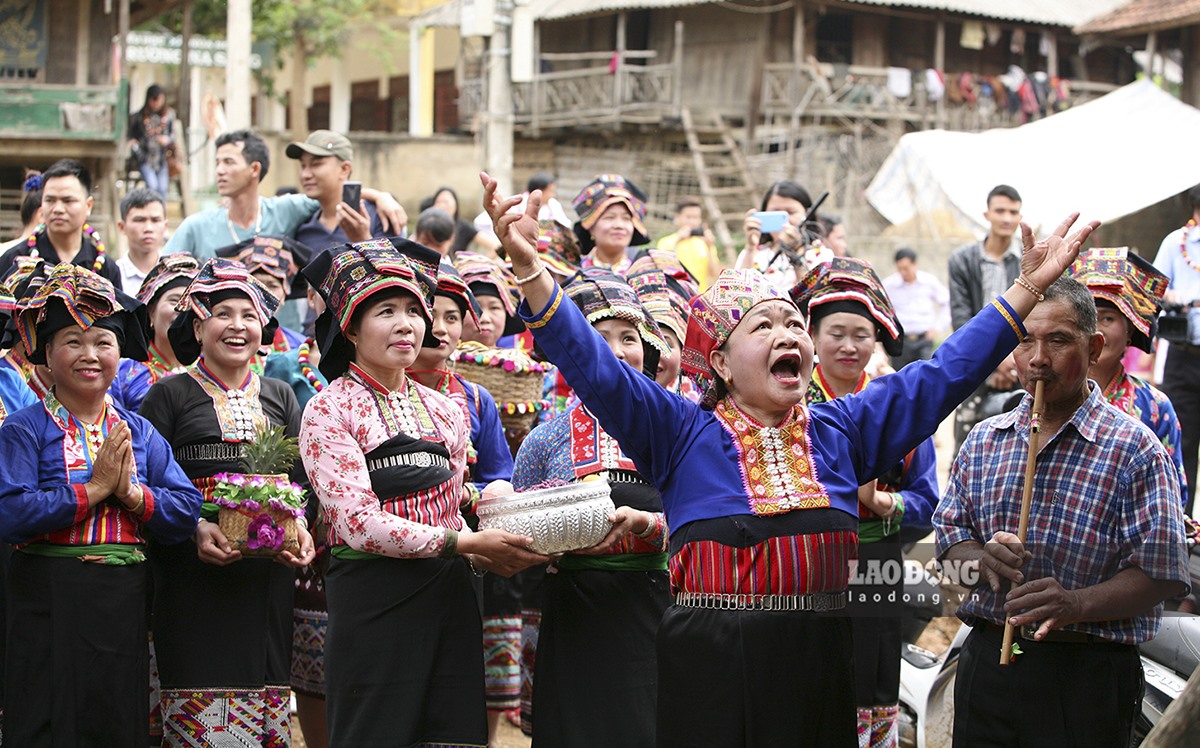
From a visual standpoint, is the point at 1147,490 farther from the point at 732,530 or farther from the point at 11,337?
A: the point at 11,337

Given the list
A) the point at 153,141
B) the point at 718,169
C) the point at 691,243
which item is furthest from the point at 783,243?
the point at 718,169

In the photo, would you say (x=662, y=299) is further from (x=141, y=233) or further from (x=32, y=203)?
(x=32, y=203)

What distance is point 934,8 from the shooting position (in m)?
29.6

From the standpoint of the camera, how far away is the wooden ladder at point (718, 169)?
94.3 feet

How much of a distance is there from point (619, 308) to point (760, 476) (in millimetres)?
1408

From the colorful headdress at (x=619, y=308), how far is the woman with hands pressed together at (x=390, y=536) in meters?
0.64

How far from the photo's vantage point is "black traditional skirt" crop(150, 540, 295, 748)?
5586mm

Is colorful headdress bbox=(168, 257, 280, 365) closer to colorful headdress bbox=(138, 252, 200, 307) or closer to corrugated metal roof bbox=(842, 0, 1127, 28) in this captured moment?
Answer: colorful headdress bbox=(138, 252, 200, 307)

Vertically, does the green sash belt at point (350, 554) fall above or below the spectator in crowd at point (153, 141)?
below

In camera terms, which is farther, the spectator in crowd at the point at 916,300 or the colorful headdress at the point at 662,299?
the spectator in crowd at the point at 916,300

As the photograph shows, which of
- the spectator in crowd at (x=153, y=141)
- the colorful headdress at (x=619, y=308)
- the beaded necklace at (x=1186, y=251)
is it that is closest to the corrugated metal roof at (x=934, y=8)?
the spectator in crowd at (x=153, y=141)

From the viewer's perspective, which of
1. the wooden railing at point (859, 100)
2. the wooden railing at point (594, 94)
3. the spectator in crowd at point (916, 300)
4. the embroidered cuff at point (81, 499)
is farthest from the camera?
the wooden railing at point (594, 94)

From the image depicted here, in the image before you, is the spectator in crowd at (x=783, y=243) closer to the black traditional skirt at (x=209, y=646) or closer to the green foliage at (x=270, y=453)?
the green foliage at (x=270, y=453)

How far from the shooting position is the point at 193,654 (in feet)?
18.4
